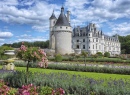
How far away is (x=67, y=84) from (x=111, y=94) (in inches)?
58.4

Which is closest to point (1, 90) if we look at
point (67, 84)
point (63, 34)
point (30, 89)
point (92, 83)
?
point (30, 89)

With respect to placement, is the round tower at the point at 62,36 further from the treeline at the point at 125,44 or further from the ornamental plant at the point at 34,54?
the treeline at the point at 125,44

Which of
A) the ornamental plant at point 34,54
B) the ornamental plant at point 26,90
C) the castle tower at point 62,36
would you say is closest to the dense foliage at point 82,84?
the ornamental plant at point 34,54

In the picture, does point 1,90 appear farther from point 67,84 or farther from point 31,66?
point 31,66

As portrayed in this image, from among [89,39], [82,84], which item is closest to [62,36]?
[89,39]

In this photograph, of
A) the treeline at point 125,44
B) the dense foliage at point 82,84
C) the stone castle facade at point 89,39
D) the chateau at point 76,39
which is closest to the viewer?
the dense foliage at point 82,84

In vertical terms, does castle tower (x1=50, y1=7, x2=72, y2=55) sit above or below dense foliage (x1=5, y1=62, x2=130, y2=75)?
above

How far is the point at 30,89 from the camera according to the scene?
12.6ft

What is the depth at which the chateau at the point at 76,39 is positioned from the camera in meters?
36.7

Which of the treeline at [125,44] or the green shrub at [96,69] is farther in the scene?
the treeline at [125,44]

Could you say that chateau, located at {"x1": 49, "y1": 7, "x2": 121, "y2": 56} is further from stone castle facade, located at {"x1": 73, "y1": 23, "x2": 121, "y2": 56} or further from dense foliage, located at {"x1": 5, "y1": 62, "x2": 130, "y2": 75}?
dense foliage, located at {"x1": 5, "y1": 62, "x2": 130, "y2": 75}

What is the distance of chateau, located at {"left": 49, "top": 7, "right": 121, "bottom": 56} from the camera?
120 ft

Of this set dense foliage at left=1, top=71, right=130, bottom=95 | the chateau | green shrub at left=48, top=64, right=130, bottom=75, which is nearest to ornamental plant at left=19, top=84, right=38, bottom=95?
dense foliage at left=1, top=71, right=130, bottom=95

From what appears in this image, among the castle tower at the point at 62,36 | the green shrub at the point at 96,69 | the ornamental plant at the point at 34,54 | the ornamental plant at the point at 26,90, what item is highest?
the castle tower at the point at 62,36
